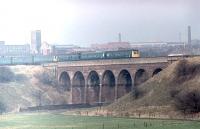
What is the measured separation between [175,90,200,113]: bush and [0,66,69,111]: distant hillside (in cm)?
2623

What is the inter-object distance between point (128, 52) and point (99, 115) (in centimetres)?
2433

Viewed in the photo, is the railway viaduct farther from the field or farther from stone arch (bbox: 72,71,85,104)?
the field

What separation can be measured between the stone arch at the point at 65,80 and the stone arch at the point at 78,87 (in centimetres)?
157

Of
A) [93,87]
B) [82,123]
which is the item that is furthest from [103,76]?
[82,123]

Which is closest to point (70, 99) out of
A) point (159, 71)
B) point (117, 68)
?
point (117, 68)

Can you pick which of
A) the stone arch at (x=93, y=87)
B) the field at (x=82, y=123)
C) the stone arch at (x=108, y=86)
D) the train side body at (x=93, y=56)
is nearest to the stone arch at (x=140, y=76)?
the stone arch at (x=108, y=86)

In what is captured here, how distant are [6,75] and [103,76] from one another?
16.7 meters

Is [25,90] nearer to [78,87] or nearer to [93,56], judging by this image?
[78,87]

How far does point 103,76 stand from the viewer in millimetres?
92500

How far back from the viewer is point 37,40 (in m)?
173

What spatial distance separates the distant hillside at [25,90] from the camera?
3361 inches

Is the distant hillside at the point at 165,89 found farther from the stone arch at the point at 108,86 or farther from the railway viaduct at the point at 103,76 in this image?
the stone arch at the point at 108,86

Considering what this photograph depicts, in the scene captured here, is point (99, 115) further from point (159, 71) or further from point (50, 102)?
point (50, 102)

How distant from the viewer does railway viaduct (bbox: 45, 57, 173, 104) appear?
275ft
